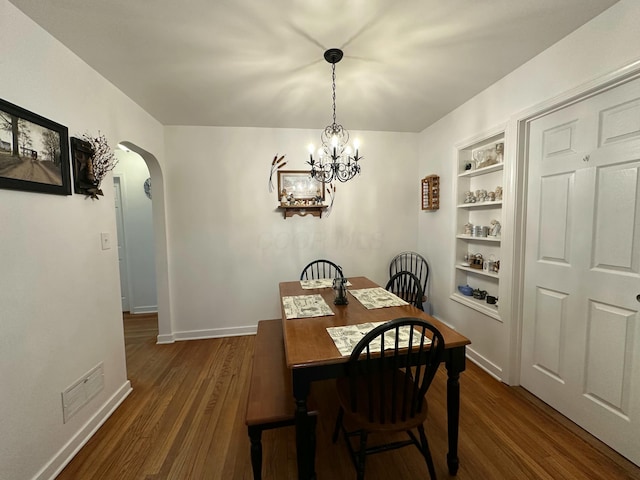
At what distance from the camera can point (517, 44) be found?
5.64ft

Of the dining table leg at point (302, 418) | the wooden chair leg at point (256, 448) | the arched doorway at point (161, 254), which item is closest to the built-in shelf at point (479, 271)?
the dining table leg at point (302, 418)

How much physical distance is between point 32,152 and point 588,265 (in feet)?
11.0

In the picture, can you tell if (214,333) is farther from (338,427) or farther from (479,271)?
(479,271)

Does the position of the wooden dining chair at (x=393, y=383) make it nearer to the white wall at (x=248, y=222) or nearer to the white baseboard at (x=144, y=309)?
the white wall at (x=248, y=222)

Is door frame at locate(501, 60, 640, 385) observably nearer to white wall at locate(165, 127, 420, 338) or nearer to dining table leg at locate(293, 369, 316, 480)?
white wall at locate(165, 127, 420, 338)

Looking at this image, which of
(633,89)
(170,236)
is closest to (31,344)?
(170,236)

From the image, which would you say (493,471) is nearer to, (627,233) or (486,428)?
(486,428)

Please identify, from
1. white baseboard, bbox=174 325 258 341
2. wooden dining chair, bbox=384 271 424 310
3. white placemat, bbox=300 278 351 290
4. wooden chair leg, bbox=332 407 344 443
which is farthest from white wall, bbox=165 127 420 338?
wooden chair leg, bbox=332 407 344 443

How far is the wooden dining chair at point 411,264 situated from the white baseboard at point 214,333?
201 cm

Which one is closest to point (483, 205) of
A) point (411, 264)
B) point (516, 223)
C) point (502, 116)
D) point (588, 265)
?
point (516, 223)

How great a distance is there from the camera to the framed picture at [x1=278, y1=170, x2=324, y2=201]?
3.16 meters

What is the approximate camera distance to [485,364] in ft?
7.75

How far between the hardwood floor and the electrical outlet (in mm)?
1265

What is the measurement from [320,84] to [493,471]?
2.89 meters
